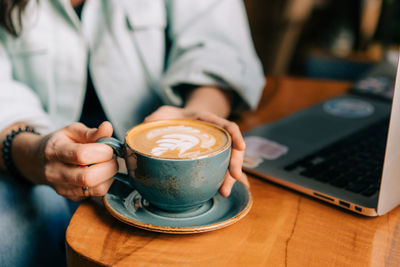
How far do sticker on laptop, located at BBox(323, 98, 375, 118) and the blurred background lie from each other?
2.65 ft

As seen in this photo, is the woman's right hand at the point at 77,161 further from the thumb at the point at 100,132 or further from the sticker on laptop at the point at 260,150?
Answer: the sticker on laptop at the point at 260,150

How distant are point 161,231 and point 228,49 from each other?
574 mm

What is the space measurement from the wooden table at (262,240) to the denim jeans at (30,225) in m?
0.18

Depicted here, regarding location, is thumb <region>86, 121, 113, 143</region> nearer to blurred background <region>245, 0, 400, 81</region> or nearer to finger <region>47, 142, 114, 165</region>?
finger <region>47, 142, 114, 165</region>

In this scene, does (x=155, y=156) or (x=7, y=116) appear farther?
(x=7, y=116)

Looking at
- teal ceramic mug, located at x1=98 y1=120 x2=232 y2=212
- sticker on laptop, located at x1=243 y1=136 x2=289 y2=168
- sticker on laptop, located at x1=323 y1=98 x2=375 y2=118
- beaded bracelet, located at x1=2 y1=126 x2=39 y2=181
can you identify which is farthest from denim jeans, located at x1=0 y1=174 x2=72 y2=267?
sticker on laptop, located at x1=323 y1=98 x2=375 y2=118

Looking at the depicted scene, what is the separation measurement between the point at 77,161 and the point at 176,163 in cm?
15

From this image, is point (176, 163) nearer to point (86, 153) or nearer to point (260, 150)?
point (86, 153)

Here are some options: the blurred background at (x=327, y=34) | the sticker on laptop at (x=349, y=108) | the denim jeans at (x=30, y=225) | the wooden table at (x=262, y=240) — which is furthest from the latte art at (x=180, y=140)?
the blurred background at (x=327, y=34)

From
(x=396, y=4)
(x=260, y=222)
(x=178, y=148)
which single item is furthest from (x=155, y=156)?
(x=396, y=4)

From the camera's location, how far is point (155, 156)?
16.1 inches

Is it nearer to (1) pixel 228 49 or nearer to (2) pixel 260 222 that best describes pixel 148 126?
(2) pixel 260 222

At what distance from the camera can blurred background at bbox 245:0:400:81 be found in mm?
1775

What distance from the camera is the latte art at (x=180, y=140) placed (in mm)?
441
